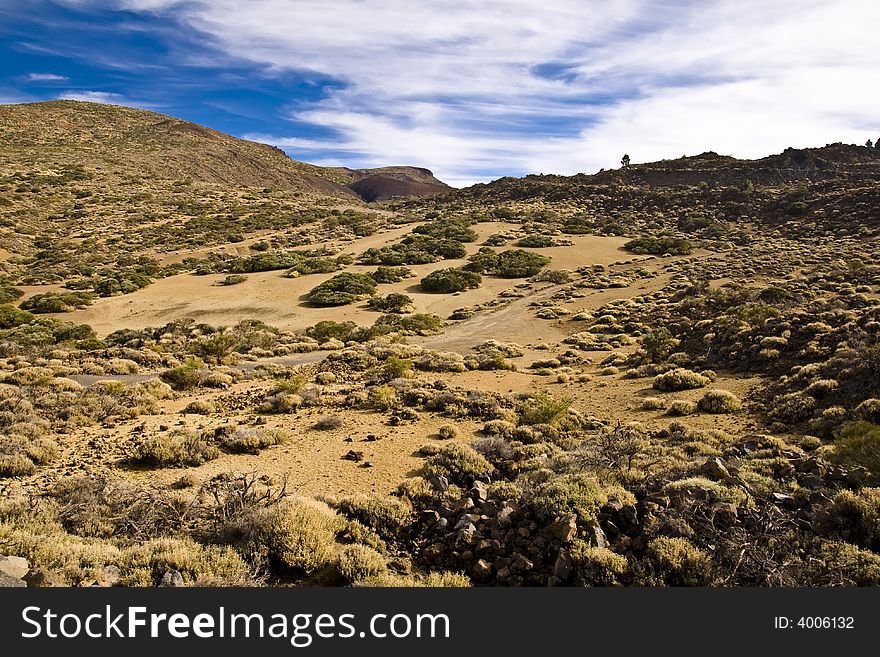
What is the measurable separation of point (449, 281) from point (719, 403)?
79.8 ft

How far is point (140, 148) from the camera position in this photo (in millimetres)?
85250

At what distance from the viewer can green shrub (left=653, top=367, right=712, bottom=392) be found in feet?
49.7

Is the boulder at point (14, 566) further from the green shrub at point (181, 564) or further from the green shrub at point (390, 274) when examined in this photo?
the green shrub at point (390, 274)

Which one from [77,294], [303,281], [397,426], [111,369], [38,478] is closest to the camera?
[38,478]

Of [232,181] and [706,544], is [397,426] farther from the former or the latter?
[232,181]

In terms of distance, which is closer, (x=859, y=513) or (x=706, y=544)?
(x=706, y=544)

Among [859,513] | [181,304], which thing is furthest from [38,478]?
[181,304]

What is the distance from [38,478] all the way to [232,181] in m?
88.5

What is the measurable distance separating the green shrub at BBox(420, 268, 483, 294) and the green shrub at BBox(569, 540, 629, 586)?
99.8 feet

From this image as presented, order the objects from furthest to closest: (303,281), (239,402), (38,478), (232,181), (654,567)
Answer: (232,181), (303,281), (239,402), (38,478), (654,567)

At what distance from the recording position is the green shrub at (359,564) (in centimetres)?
547

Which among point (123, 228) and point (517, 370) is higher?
point (123, 228)

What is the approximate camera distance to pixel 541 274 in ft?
130

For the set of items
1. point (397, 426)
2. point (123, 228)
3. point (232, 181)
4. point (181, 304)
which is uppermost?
point (232, 181)
